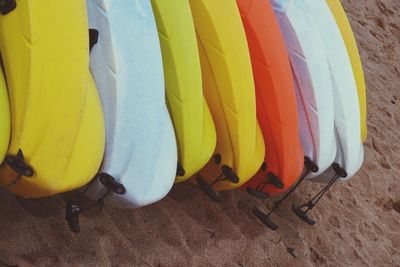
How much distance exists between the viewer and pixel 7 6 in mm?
1135

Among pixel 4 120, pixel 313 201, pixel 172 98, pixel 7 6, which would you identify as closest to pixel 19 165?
pixel 4 120

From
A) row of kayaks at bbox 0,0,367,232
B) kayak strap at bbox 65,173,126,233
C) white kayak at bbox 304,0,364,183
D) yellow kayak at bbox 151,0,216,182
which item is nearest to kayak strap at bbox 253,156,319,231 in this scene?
row of kayaks at bbox 0,0,367,232

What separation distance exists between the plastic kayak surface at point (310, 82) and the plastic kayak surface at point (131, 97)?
545mm

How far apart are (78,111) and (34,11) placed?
0.68 ft

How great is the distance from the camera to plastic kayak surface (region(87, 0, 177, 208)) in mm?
1307

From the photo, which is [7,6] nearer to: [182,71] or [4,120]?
[4,120]

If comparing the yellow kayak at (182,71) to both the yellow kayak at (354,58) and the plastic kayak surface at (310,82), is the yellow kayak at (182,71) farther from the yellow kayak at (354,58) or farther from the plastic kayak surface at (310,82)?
the yellow kayak at (354,58)

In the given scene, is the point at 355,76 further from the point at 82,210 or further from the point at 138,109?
the point at 82,210

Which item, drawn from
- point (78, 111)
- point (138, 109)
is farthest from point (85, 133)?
point (138, 109)

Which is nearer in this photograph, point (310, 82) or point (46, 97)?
point (46, 97)

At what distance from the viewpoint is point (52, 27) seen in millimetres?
1180

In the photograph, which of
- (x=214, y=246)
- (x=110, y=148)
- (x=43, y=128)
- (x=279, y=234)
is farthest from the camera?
(x=279, y=234)

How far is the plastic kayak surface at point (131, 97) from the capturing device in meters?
1.31

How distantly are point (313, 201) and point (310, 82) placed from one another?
506 mm
